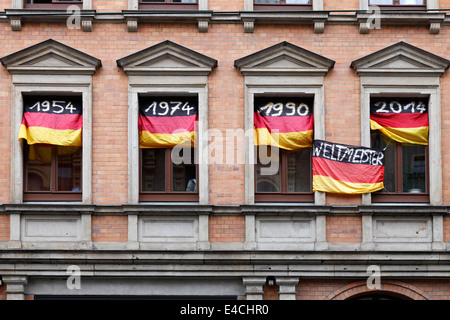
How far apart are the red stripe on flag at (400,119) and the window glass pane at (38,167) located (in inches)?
253

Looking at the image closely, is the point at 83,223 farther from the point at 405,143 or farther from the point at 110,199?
the point at 405,143

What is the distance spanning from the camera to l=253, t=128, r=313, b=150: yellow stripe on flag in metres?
14.8

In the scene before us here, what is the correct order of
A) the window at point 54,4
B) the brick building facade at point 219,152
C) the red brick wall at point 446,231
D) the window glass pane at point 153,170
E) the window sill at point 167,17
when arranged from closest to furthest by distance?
the brick building facade at point 219,152
the red brick wall at point 446,231
the window sill at point 167,17
the window glass pane at point 153,170
the window at point 54,4

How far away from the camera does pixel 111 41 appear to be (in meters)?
14.9

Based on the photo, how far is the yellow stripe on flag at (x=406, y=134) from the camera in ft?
48.6

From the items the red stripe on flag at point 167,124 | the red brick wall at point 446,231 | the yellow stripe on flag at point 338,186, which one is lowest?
the red brick wall at point 446,231

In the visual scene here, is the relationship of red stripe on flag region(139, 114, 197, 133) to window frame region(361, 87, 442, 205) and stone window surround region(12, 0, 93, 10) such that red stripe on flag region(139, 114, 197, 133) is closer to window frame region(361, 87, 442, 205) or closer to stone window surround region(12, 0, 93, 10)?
stone window surround region(12, 0, 93, 10)

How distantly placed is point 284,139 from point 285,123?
1.05ft

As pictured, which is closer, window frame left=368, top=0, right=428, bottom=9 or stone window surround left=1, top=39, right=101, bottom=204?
stone window surround left=1, top=39, right=101, bottom=204

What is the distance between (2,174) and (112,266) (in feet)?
9.10

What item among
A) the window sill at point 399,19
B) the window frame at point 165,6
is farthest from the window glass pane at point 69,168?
the window sill at point 399,19

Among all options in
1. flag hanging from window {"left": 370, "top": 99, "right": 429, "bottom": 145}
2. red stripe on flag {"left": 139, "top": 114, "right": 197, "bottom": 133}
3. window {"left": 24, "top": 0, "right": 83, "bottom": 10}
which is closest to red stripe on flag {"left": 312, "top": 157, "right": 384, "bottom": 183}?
flag hanging from window {"left": 370, "top": 99, "right": 429, "bottom": 145}

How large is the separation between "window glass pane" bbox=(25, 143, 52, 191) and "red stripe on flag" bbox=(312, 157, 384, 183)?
5176 millimetres

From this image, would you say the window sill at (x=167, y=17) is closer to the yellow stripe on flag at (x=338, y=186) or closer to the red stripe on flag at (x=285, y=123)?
the red stripe on flag at (x=285, y=123)
